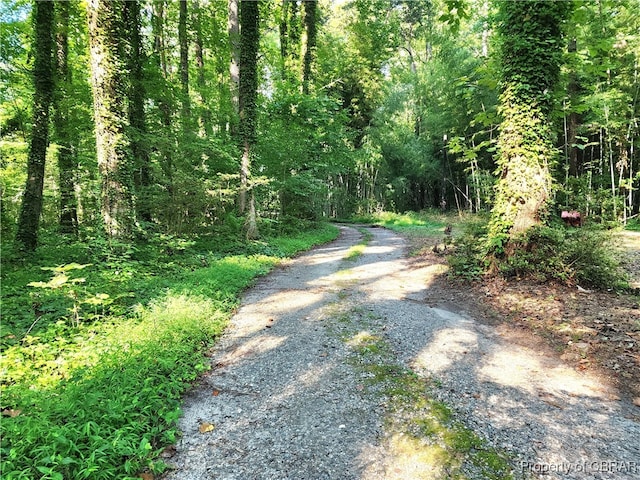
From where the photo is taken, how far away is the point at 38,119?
24.9 feet

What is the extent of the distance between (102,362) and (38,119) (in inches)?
280

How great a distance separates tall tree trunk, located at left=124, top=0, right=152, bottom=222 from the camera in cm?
843

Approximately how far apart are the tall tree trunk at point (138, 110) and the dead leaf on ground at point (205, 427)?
264 inches

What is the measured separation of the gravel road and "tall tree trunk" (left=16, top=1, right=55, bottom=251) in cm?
586

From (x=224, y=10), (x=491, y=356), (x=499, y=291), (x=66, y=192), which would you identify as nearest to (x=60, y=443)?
(x=491, y=356)

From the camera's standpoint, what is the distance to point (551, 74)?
6266mm

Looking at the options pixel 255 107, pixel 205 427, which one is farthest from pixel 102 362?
pixel 255 107

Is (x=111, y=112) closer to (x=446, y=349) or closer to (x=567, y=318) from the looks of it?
(x=446, y=349)

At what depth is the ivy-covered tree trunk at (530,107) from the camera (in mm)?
6176

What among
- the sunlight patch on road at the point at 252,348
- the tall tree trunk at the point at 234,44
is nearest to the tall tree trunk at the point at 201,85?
the tall tree trunk at the point at 234,44

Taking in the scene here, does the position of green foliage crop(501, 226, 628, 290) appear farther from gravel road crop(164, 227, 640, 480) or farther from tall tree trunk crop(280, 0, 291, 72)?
tall tree trunk crop(280, 0, 291, 72)

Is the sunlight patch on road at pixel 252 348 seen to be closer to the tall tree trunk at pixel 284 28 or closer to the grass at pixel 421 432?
the grass at pixel 421 432

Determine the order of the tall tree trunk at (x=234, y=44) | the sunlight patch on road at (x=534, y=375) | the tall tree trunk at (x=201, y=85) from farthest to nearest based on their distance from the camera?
the tall tree trunk at (x=201, y=85) < the tall tree trunk at (x=234, y=44) < the sunlight patch on road at (x=534, y=375)

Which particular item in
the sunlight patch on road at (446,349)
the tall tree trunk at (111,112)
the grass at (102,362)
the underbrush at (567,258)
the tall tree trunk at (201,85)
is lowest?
the sunlight patch on road at (446,349)
